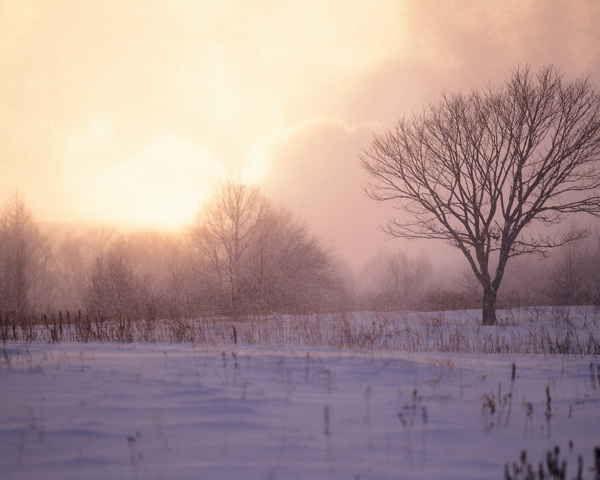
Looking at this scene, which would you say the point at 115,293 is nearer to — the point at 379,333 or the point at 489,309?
the point at 379,333

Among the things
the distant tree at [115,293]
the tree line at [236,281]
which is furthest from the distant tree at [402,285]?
the distant tree at [115,293]

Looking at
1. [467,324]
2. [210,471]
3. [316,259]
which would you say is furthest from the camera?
[316,259]

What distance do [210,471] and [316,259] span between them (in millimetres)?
27899

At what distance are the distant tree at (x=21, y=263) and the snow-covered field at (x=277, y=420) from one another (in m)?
25.3

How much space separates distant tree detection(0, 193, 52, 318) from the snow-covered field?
82.9 feet

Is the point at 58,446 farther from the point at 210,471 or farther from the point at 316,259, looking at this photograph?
the point at 316,259

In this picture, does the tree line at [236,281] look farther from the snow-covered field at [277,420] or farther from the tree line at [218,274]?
the snow-covered field at [277,420]

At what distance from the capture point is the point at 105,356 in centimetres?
559

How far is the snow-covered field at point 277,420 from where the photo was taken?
8.41 ft

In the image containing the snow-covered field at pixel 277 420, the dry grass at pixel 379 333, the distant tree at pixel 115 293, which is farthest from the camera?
the distant tree at pixel 115 293

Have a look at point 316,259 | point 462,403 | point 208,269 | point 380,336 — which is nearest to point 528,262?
point 316,259

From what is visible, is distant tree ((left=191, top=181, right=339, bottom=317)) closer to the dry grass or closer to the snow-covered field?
the dry grass

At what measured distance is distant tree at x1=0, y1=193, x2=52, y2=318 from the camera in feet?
90.4

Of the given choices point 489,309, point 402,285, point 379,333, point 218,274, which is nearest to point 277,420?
point 379,333
